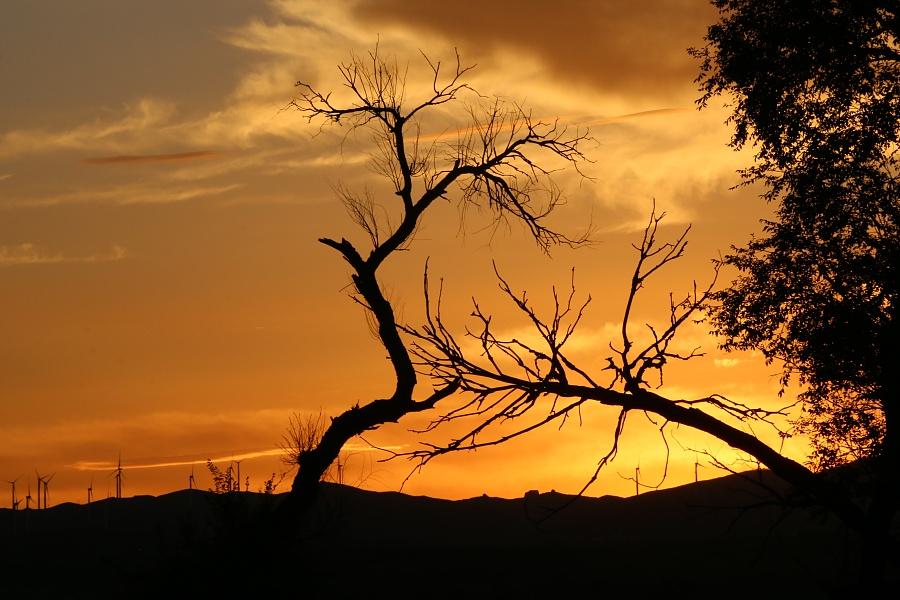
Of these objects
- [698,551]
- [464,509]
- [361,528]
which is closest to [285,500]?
[698,551]

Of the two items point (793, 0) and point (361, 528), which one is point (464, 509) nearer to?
point (361, 528)

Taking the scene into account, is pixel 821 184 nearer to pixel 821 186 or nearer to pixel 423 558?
pixel 821 186

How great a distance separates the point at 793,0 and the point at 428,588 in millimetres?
34989

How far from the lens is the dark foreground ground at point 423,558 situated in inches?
803

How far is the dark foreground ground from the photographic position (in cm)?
2039

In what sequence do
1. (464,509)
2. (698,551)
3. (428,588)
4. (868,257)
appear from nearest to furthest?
(868,257) → (428,588) → (698,551) → (464,509)

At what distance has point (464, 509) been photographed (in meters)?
110

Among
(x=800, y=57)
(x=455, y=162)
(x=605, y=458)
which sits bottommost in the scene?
(x=605, y=458)

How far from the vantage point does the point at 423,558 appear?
58781 millimetres

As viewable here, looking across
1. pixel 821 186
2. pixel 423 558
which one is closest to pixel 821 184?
pixel 821 186

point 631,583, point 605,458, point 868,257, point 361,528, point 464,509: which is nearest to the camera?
point 605,458

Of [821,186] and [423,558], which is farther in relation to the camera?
[423,558]

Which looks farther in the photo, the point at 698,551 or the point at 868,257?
the point at 698,551

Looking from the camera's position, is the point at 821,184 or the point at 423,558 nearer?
the point at 821,184
